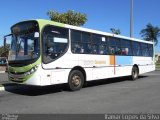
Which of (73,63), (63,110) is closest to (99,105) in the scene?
(63,110)

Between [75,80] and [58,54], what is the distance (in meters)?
1.69

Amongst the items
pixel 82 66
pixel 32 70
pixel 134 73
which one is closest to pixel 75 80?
pixel 82 66

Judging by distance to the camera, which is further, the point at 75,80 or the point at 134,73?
the point at 134,73

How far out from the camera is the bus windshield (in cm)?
1233

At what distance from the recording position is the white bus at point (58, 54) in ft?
40.1

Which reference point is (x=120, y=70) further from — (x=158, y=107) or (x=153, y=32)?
(x=153, y=32)

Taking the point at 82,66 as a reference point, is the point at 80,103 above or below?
below

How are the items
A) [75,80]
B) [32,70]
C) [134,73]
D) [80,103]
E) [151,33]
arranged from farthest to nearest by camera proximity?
1. [151,33]
2. [134,73]
3. [75,80]
4. [32,70]
5. [80,103]

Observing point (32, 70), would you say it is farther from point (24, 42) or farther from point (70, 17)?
point (70, 17)

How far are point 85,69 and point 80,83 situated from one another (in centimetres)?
77

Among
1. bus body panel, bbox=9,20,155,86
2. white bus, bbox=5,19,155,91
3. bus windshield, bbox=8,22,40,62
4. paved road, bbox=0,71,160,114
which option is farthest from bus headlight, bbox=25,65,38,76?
paved road, bbox=0,71,160,114

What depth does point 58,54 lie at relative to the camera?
42.4ft

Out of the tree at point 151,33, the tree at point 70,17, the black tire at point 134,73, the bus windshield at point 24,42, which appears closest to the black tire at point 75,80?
the bus windshield at point 24,42

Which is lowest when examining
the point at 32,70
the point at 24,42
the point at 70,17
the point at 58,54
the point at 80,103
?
the point at 80,103
